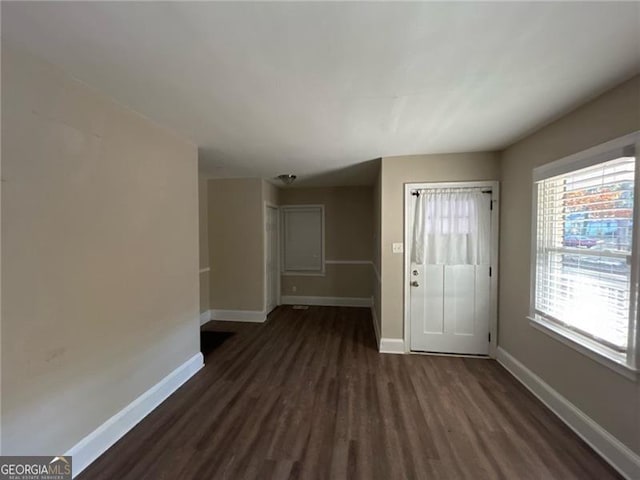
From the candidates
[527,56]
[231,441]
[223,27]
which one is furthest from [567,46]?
[231,441]

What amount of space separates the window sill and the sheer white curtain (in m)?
0.94

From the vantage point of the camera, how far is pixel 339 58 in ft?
4.63

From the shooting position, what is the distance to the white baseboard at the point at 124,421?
66.9 inches

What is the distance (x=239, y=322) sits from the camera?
4.58 meters

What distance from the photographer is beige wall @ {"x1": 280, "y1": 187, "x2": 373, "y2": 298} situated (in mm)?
5520

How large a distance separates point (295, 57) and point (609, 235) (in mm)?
2271

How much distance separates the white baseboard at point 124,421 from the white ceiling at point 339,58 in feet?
7.41

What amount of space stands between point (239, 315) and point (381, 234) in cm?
284

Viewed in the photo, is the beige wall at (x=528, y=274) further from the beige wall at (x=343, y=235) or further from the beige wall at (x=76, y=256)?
the beige wall at (x=76, y=256)

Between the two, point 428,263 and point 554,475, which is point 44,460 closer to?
point 554,475

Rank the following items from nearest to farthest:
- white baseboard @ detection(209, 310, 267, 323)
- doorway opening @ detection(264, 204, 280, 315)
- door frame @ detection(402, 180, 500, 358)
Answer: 1. door frame @ detection(402, 180, 500, 358)
2. white baseboard @ detection(209, 310, 267, 323)
3. doorway opening @ detection(264, 204, 280, 315)

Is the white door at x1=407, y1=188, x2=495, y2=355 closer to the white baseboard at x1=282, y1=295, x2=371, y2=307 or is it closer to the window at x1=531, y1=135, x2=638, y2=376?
the window at x1=531, y1=135, x2=638, y2=376

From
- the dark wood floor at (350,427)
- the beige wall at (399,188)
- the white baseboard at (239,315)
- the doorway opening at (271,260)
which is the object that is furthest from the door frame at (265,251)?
the beige wall at (399,188)

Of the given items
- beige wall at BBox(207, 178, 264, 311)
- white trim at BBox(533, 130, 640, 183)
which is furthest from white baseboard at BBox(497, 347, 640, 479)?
beige wall at BBox(207, 178, 264, 311)
